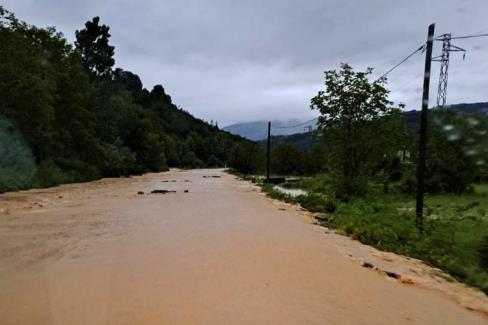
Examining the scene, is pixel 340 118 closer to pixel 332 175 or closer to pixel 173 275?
pixel 332 175

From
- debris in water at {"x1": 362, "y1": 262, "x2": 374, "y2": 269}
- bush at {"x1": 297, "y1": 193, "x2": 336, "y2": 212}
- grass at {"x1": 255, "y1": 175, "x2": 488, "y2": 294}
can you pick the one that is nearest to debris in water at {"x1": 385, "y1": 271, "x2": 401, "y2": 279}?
debris in water at {"x1": 362, "y1": 262, "x2": 374, "y2": 269}

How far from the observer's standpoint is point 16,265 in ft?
32.2

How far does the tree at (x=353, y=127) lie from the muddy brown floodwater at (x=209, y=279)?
8766 mm

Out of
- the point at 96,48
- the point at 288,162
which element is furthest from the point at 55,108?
the point at 288,162

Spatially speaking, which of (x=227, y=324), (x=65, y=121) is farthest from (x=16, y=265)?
(x=65, y=121)

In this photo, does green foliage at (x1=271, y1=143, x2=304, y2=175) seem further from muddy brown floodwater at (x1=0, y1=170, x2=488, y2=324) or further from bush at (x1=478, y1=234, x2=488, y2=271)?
bush at (x1=478, y1=234, x2=488, y2=271)

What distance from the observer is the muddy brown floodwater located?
705cm

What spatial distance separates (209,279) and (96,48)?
180 ft

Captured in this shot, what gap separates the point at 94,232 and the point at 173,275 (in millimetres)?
5948

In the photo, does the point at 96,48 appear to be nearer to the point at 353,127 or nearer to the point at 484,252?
the point at 353,127

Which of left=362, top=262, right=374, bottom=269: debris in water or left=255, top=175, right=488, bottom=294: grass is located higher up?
left=255, top=175, right=488, bottom=294: grass

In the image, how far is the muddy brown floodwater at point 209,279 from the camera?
7.05 meters

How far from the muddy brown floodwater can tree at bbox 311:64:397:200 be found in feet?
28.8

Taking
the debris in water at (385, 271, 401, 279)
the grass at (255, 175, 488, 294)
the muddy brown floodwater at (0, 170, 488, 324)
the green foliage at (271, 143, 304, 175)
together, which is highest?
the green foliage at (271, 143, 304, 175)
